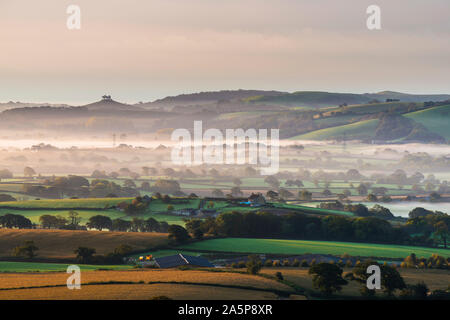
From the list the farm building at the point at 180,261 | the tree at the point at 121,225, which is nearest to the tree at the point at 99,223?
the tree at the point at 121,225

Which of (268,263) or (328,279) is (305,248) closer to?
(268,263)

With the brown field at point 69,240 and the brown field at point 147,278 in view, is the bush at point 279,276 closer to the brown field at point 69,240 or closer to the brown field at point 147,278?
the brown field at point 147,278

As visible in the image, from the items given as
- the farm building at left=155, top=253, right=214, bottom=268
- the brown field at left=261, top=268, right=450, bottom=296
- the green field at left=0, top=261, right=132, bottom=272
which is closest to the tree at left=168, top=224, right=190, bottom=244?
the farm building at left=155, top=253, right=214, bottom=268

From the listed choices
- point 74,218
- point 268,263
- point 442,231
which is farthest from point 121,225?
point 442,231

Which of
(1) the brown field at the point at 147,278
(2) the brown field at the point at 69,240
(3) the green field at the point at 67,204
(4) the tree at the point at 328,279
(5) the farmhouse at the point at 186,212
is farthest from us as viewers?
(3) the green field at the point at 67,204
